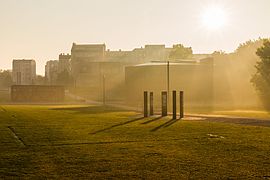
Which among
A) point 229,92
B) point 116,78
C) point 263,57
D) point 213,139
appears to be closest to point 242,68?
point 229,92

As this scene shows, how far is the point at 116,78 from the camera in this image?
150500mm

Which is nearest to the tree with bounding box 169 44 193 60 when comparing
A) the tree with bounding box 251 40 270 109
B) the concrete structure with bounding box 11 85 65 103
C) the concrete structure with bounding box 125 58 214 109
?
the concrete structure with bounding box 125 58 214 109

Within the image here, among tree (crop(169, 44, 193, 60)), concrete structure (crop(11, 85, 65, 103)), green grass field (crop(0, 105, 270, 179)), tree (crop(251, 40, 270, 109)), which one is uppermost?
tree (crop(169, 44, 193, 60))

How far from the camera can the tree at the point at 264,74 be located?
2515 inches

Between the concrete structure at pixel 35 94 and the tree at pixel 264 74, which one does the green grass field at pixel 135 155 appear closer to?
the tree at pixel 264 74

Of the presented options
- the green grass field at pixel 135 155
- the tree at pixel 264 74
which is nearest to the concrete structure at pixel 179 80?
the tree at pixel 264 74

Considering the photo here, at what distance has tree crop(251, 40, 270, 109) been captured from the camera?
210ft

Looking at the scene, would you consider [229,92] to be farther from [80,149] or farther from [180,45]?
[80,149]

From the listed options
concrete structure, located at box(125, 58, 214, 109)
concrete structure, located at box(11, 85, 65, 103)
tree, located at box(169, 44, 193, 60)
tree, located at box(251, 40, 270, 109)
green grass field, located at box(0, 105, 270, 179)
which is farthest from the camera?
tree, located at box(169, 44, 193, 60)

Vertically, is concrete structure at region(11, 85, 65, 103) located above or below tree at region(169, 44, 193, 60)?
below

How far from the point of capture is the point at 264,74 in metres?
64.7

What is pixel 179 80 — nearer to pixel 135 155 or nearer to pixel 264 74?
pixel 264 74

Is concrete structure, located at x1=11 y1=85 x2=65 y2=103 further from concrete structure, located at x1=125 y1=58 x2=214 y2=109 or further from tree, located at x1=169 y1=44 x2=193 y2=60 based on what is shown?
tree, located at x1=169 y1=44 x2=193 y2=60

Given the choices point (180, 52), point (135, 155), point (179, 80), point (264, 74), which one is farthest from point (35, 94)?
point (135, 155)
